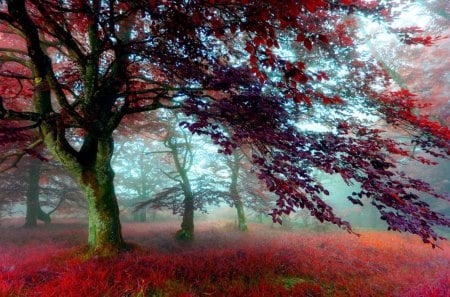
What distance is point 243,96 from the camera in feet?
18.6

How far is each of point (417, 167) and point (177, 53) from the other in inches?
1283

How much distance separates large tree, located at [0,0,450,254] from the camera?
14.0ft

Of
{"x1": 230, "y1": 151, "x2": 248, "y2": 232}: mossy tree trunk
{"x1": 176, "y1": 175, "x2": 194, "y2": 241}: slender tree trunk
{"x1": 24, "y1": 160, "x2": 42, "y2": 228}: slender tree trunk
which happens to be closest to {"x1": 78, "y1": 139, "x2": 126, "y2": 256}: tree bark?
{"x1": 176, "y1": 175, "x2": 194, "y2": 241}: slender tree trunk

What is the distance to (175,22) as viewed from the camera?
4.52 m

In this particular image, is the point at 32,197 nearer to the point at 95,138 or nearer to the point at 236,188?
the point at 95,138

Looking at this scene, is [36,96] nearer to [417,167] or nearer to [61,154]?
[61,154]

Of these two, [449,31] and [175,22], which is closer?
[175,22]

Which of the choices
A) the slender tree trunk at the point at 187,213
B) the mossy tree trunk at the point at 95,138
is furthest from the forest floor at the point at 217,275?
the slender tree trunk at the point at 187,213

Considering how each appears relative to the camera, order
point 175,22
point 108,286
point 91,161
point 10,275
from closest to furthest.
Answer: point 175,22, point 108,286, point 10,275, point 91,161

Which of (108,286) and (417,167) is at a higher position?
(417,167)

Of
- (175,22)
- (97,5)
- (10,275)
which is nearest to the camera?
(175,22)

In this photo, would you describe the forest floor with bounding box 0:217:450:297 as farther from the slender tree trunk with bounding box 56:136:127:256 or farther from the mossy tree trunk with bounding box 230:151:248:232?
the mossy tree trunk with bounding box 230:151:248:232

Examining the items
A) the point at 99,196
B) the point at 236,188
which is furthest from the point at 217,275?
the point at 236,188

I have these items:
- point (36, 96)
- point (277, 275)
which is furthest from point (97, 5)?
point (277, 275)
